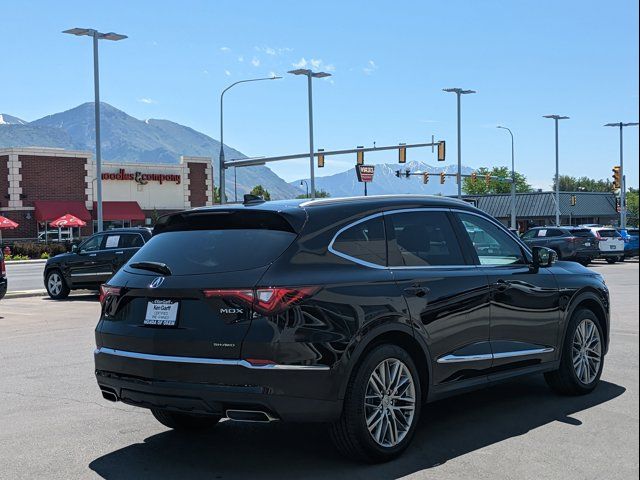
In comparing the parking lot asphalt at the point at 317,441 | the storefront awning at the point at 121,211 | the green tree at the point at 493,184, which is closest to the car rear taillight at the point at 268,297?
the parking lot asphalt at the point at 317,441

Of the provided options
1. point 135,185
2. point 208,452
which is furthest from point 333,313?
point 135,185

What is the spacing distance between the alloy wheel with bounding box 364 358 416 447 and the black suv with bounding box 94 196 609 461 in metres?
0.01

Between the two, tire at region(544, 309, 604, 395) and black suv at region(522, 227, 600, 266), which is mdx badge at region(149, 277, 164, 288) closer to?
tire at region(544, 309, 604, 395)

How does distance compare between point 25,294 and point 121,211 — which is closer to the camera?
point 25,294

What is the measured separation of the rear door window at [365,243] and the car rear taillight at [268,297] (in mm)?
540

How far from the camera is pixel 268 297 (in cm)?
479

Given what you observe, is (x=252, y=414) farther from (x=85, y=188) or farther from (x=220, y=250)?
(x=85, y=188)

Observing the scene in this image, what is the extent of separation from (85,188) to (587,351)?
5420 cm

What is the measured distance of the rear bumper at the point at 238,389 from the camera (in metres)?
4.74

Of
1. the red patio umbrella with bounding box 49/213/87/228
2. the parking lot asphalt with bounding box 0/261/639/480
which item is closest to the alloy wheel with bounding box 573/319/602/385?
the parking lot asphalt with bounding box 0/261/639/480

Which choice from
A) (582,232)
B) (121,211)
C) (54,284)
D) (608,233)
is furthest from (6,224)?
(608,233)

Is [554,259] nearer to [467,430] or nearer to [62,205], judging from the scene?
[467,430]

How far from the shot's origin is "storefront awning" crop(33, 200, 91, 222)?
5341cm

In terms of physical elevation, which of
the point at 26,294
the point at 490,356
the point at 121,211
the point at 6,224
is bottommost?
the point at 26,294
